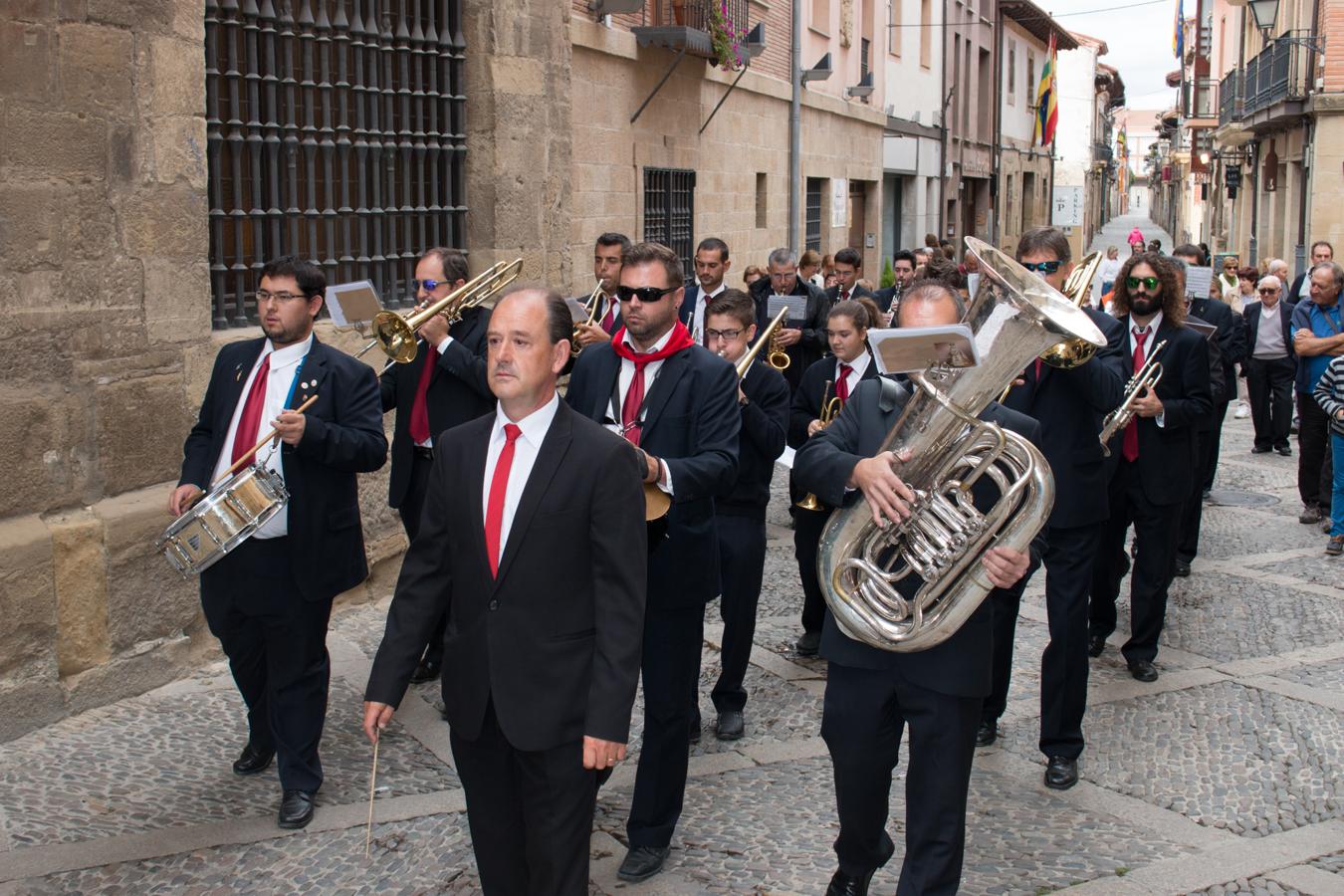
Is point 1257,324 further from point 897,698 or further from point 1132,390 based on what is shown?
point 897,698

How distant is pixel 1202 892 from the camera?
14.0ft

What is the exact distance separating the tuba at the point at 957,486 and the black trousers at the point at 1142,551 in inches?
108

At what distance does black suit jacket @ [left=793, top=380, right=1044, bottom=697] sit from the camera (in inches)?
148

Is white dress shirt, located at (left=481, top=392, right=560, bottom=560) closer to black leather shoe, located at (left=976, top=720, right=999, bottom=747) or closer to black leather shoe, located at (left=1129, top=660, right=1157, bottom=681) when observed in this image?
black leather shoe, located at (left=976, top=720, right=999, bottom=747)

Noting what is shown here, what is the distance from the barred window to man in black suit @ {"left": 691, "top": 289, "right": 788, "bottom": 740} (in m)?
2.85

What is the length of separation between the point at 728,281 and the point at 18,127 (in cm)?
1069

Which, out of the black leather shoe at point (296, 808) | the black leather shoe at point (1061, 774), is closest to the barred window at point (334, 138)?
the black leather shoe at point (296, 808)

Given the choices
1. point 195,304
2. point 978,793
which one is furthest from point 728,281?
point 978,793

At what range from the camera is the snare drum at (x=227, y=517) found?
178 inches

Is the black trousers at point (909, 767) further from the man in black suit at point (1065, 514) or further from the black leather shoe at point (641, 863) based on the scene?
the man in black suit at point (1065, 514)

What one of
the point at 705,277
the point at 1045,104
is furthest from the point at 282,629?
the point at 1045,104

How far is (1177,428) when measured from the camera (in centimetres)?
622

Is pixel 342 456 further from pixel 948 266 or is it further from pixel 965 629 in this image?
pixel 948 266

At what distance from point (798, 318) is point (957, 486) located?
4.94m
